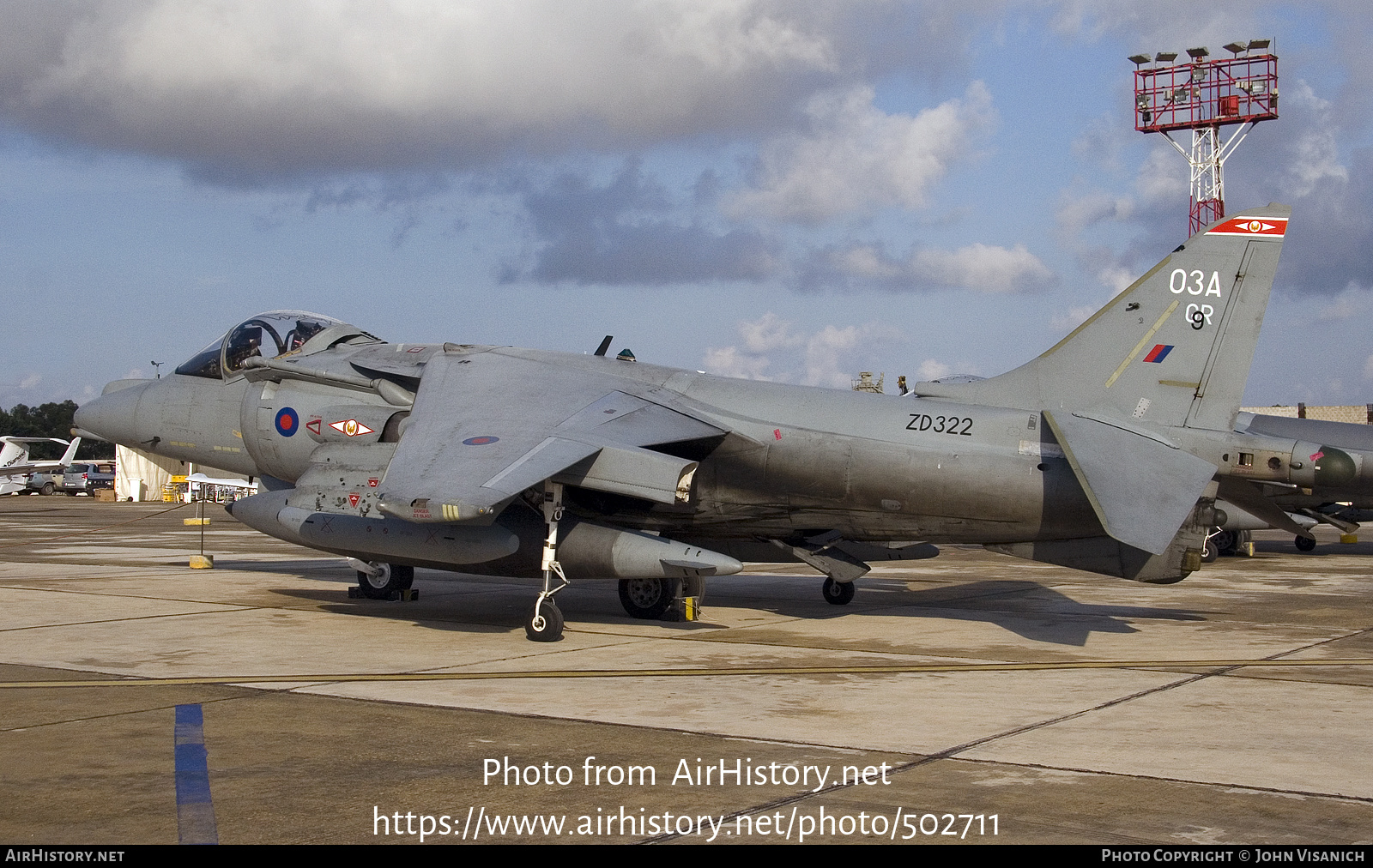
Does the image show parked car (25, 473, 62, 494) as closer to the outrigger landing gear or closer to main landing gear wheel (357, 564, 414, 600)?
main landing gear wheel (357, 564, 414, 600)

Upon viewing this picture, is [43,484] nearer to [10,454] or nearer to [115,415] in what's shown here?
[10,454]

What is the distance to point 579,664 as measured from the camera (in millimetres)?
11164

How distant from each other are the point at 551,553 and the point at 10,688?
5.09 metres

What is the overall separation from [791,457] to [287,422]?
6.78 meters

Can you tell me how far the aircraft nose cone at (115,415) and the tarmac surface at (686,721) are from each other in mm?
2376

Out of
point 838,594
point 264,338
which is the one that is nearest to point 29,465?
point 264,338

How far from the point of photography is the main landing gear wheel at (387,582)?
54.2ft

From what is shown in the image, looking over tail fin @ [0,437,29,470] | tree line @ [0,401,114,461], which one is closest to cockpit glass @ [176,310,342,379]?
tail fin @ [0,437,29,470]

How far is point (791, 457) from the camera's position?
1363cm

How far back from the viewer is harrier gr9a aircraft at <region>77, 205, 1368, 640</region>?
12.2 metres

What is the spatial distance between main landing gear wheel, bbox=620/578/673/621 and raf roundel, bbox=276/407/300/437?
4835 millimetres

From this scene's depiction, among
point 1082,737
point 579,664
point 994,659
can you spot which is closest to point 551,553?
point 579,664
